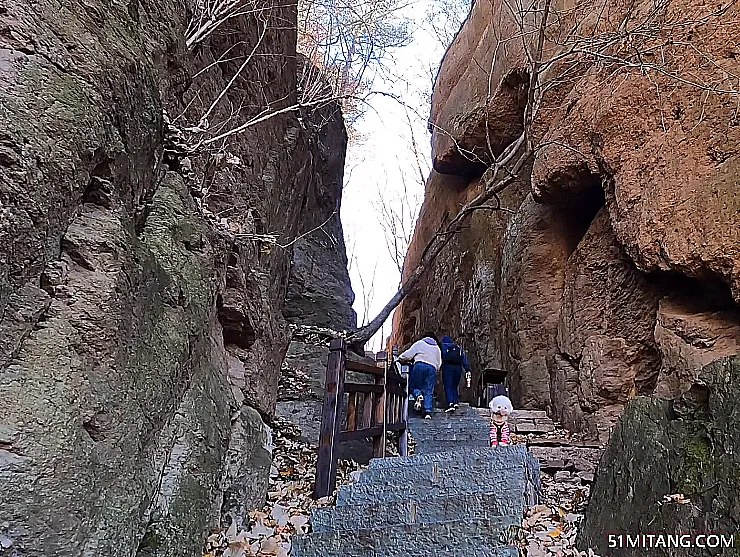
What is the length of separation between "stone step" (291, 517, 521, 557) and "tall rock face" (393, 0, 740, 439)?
397 centimetres

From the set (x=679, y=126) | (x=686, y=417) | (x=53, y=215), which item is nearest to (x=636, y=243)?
(x=679, y=126)

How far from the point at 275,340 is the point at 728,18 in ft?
24.6

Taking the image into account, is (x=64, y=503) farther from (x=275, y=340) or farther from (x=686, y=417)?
(x=275, y=340)

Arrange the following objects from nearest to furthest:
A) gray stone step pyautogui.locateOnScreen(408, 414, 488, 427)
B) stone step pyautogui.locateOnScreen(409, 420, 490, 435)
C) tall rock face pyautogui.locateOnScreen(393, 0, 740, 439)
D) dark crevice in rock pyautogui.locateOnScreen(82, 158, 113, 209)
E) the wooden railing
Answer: dark crevice in rock pyautogui.locateOnScreen(82, 158, 113, 209) → the wooden railing → tall rock face pyautogui.locateOnScreen(393, 0, 740, 439) → stone step pyautogui.locateOnScreen(409, 420, 490, 435) → gray stone step pyautogui.locateOnScreen(408, 414, 488, 427)

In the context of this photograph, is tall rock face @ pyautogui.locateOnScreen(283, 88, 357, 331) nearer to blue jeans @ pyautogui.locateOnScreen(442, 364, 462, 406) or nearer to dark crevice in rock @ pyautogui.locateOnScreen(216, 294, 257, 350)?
blue jeans @ pyautogui.locateOnScreen(442, 364, 462, 406)

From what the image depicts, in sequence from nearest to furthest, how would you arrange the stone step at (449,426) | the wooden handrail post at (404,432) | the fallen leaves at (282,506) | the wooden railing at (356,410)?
the fallen leaves at (282,506)
the wooden railing at (356,410)
the wooden handrail post at (404,432)
the stone step at (449,426)

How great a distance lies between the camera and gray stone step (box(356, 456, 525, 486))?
4.47 m

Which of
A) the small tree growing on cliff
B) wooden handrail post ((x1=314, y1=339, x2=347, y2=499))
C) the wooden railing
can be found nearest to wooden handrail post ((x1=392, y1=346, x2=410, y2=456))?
the wooden railing

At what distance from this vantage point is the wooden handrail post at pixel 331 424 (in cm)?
511

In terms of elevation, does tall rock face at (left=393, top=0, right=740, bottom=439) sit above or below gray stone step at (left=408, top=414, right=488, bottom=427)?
above

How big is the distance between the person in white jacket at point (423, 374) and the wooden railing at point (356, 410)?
620 mm

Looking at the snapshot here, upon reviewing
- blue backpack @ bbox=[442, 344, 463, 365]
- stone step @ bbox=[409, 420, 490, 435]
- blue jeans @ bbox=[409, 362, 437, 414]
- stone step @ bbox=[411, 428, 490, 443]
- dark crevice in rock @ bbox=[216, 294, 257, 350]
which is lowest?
stone step @ bbox=[411, 428, 490, 443]

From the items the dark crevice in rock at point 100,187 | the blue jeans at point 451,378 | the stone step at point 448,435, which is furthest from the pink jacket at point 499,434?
the dark crevice in rock at point 100,187

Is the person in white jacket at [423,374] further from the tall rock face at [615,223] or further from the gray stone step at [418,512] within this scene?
the gray stone step at [418,512]
